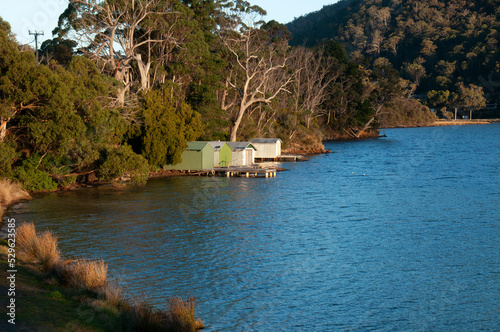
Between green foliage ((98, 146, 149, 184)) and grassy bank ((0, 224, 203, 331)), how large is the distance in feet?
81.5

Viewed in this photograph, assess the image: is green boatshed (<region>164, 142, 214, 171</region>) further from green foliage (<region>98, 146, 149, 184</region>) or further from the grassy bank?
the grassy bank

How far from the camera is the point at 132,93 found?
53.2 metres

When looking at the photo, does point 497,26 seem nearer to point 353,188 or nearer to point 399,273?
point 353,188

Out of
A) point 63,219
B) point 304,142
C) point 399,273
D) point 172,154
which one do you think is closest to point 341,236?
point 399,273

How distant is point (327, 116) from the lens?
397ft

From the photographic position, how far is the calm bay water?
713 inches

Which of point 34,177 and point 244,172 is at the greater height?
point 34,177

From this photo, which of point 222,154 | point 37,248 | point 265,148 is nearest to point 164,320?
point 37,248

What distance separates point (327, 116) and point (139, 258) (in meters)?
101

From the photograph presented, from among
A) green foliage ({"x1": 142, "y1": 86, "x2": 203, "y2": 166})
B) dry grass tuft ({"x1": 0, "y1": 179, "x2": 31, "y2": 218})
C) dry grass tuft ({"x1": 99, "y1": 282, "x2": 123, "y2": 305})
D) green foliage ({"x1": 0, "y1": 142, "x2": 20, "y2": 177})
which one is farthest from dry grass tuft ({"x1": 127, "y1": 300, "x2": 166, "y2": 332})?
green foliage ({"x1": 142, "y1": 86, "x2": 203, "y2": 166})

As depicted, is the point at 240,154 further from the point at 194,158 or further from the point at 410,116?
the point at 410,116

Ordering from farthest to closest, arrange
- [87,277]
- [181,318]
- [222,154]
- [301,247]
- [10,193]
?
[222,154]
[10,193]
[301,247]
[87,277]
[181,318]

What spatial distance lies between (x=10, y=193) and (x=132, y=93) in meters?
19.4

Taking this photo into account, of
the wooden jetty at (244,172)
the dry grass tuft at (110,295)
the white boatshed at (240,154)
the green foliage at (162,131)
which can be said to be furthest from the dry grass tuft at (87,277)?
the white boatshed at (240,154)
